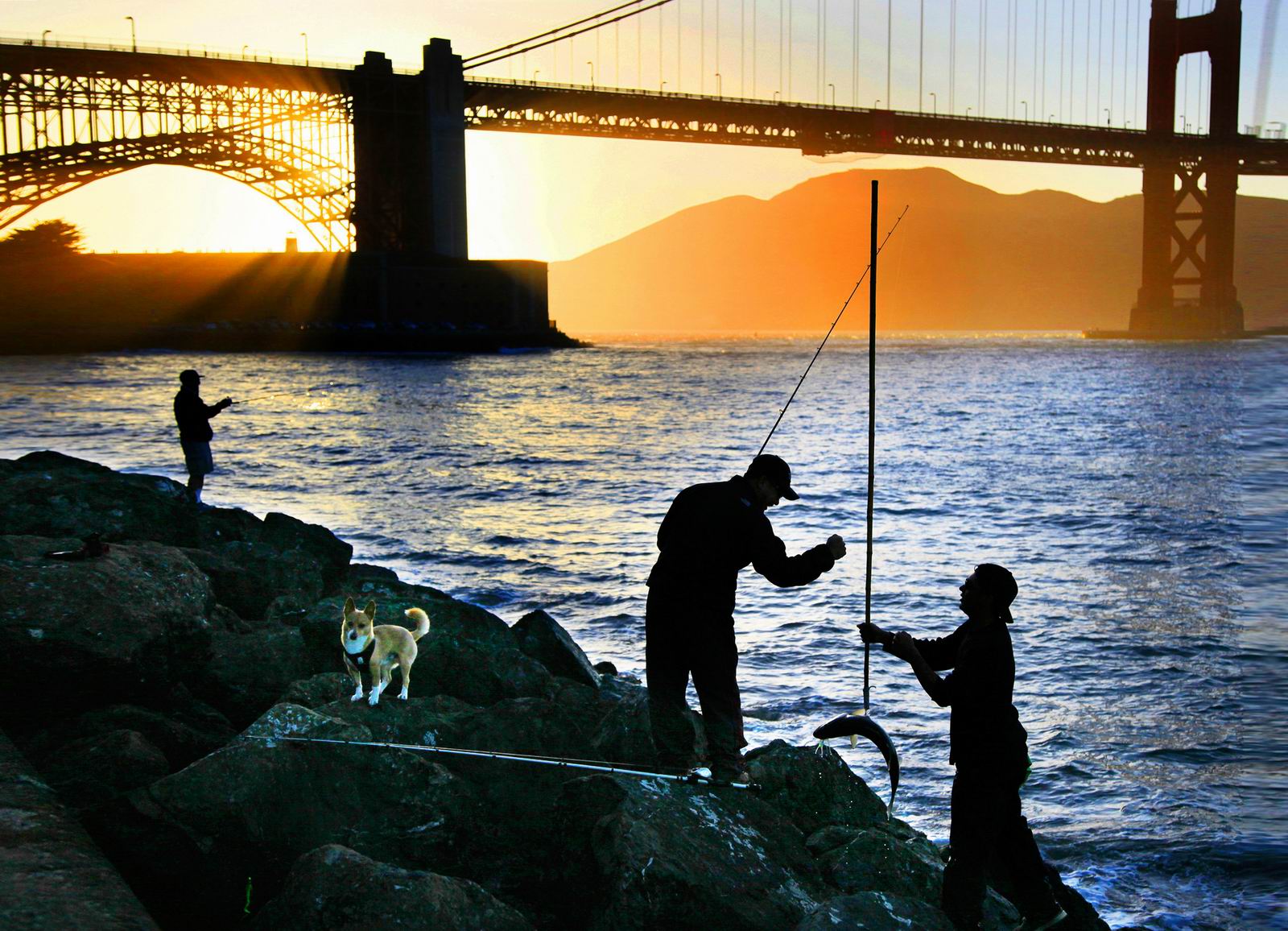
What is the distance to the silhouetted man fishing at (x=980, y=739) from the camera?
149 inches

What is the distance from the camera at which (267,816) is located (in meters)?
3.97

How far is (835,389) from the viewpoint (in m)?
56.7

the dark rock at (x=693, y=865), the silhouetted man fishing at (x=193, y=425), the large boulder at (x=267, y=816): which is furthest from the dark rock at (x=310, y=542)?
the dark rock at (x=693, y=865)

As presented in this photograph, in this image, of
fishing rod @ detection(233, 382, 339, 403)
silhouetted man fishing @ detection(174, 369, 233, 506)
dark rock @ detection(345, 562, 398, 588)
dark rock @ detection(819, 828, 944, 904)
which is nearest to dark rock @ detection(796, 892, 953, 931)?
dark rock @ detection(819, 828, 944, 904)

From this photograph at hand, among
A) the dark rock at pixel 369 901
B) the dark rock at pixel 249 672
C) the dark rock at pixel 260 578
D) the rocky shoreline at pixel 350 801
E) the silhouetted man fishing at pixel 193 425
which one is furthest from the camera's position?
the silhouetted man fishing at pixel 193 425

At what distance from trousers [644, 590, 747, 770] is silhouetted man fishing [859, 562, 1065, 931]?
74 centimetres

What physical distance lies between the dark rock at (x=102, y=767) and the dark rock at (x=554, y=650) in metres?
2.72

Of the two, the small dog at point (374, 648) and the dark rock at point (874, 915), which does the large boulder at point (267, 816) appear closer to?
the small dog at point (374, 648)

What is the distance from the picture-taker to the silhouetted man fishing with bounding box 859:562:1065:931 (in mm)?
3795

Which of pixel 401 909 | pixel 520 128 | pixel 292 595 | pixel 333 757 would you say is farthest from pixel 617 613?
pixel 520 128

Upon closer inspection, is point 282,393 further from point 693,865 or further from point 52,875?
point 52,875

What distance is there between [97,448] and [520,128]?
184 feet

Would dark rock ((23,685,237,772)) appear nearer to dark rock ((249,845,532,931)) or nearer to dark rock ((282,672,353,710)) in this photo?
dark rock ((282,672,353,710))

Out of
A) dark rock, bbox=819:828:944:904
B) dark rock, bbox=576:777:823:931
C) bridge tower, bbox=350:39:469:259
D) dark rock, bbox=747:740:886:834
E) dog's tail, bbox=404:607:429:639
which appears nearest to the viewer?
dark rock, bbox=576:777:823:931
